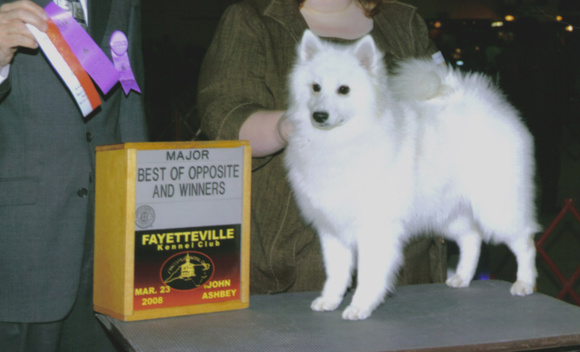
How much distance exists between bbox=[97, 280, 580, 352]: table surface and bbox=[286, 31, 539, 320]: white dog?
118 mm

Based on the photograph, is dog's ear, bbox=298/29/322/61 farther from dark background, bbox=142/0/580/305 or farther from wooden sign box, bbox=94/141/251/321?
dark background, bbox=142/0/580/305

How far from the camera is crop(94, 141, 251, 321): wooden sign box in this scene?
1.88 m

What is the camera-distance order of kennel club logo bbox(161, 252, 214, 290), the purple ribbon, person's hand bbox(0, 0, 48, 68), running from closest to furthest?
person's hand bbox(0, 0, 48, 68) < the purple ribbon < kennel club logo bbox(161, 252, 214, 290)

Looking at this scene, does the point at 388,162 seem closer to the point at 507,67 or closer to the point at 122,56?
the point at 122,56

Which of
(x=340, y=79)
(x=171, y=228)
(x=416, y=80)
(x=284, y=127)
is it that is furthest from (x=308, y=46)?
(x=171, y=228)

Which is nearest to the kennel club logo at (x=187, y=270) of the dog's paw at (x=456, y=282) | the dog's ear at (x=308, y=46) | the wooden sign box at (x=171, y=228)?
the wooden sign box at (x=171, y=228)

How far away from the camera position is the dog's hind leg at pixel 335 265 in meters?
2.18

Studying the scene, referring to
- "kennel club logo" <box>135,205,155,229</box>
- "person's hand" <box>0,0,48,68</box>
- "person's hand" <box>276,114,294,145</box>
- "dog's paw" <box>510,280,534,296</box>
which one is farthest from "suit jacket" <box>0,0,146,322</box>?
"dog's paw" <box>510,280,534,296</box>

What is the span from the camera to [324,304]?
2146mm

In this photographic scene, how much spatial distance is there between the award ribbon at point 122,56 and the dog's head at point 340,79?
0.56 metres

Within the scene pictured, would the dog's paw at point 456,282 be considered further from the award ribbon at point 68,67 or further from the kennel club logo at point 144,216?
the award ribbon at point 68,67

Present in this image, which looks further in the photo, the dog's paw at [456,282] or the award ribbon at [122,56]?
the dog's paw at [456,282]

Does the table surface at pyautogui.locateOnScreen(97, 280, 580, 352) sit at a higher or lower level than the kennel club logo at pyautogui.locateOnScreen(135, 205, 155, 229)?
lower

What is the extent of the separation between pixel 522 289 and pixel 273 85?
1.21m
